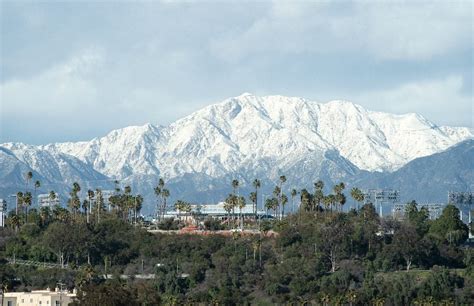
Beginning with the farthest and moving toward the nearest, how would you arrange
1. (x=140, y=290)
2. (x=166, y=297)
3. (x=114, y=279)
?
1. (x=114, y=279)
2. (x=166, y=297)
3. (x=140, y=290)

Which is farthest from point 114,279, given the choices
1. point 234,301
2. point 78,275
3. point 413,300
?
point 413,300

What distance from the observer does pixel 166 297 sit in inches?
7180

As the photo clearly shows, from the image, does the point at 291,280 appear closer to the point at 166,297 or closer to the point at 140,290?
the point at 166,297

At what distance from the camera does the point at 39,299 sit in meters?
162

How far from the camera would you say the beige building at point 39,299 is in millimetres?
161375

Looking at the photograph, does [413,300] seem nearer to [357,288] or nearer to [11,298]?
[357,288]

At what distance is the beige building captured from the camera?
529ft

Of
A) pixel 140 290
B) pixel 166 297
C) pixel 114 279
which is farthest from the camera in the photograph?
pixel 114 279

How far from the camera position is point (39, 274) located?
647 ft

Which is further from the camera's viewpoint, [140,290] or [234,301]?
[234,301]

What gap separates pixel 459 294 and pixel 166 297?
45.8 metres

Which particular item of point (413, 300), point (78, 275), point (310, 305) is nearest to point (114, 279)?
point (78, 275)

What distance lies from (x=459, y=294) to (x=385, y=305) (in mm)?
15138

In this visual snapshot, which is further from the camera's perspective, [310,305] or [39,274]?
[39,274]
